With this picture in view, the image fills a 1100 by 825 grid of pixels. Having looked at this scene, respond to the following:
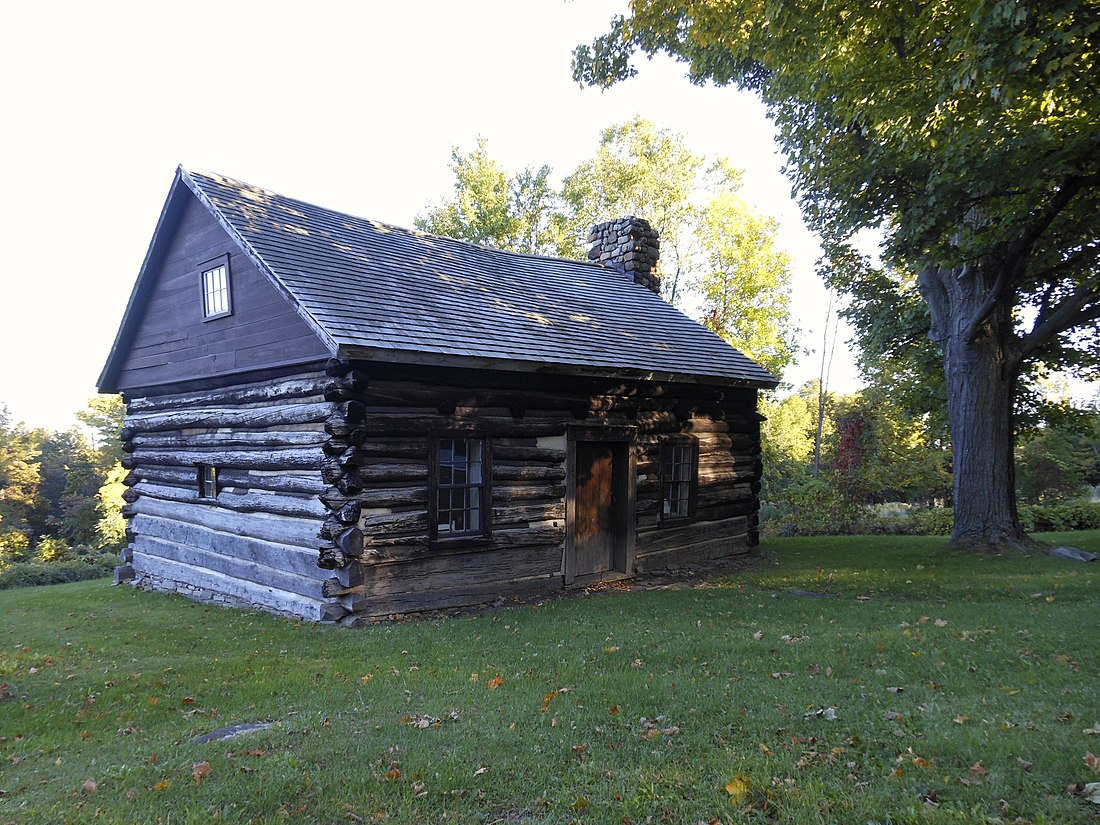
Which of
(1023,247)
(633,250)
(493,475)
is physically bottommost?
(493,475)

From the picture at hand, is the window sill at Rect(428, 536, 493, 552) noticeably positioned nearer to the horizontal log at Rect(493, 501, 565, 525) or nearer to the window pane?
the window pane

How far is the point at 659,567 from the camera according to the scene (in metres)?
13.9

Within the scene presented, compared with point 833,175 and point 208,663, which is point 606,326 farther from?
point 208,663

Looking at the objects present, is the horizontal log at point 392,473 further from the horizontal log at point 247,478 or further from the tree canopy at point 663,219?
the tree canopy at point 663,219

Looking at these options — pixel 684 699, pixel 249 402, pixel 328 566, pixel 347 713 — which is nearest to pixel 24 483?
pixel 249 402

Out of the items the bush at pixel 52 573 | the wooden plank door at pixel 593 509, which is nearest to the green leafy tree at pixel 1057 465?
the wooden plank door at pixel 593 509

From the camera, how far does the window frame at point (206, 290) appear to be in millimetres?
12117

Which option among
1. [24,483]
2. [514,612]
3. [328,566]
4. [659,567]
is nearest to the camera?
[328,566]

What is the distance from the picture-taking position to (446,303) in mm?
12062

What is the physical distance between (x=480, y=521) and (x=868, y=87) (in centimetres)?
890

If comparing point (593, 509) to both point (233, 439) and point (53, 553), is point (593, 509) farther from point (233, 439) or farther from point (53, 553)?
point (53, 553)

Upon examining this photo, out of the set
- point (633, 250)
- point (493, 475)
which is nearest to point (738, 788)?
point (493, 475)

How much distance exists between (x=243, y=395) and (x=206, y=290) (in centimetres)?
233

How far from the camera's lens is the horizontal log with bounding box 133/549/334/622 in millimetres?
10070
